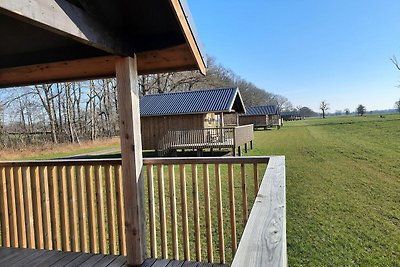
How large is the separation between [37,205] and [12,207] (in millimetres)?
372

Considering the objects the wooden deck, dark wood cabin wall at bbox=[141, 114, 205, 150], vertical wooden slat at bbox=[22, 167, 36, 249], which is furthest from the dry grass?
the wooden deck

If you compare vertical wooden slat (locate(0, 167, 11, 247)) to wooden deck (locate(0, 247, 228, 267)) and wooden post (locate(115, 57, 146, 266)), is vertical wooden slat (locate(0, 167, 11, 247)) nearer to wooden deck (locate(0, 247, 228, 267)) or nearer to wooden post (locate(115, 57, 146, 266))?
wooden deck (locate(0, 247, 228, 267))

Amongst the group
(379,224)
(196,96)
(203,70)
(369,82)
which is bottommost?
(379,224)

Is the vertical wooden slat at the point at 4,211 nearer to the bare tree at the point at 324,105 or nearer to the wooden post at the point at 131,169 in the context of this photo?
the wooden post at the point at 131,169

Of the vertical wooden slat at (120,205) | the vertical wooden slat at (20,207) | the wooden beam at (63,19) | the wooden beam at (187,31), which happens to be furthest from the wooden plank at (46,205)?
the wooden beam at (187,31)

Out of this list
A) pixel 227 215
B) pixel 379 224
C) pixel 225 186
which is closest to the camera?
pixel 379 224

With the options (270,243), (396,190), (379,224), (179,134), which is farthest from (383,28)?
(270,243)

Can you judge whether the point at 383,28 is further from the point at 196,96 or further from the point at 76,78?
the point at 76,78

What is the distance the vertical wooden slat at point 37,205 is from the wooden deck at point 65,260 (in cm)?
16

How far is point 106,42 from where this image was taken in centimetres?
243

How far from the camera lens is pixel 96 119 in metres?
35.0

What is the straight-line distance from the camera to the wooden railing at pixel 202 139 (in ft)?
53.3

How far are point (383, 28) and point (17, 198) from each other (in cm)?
3778

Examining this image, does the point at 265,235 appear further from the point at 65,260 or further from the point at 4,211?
the point at 4,211
